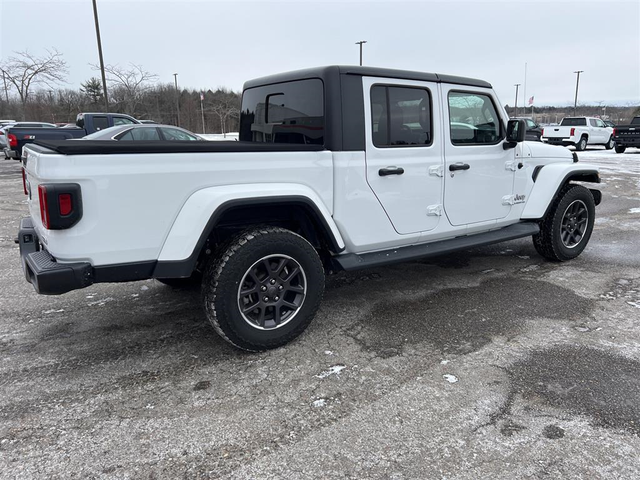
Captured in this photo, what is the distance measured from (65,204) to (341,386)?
6.10 ft

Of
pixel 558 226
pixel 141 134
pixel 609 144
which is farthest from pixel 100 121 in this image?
pixel 609 144

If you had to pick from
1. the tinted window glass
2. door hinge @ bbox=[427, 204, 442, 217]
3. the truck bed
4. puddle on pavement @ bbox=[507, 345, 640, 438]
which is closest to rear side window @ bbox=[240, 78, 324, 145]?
the truck bed

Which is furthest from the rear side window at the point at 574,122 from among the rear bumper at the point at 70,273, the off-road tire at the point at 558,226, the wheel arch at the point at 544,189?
the rear bumper at the point at 70,273

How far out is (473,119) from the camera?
14.5ft

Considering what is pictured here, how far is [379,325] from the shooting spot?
12.4 ft

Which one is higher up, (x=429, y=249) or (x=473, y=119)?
(x=473, y=119)

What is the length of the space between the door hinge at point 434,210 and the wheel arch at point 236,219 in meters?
0.91

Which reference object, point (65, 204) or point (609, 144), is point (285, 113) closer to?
point (65, 204)

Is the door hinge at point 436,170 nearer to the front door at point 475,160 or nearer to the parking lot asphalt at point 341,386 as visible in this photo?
the front door at point 475,160

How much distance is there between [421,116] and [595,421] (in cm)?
254

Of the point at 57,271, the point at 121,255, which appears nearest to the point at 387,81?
the point at 121,255

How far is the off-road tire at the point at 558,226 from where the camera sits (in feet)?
16.9

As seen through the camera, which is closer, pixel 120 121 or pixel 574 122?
pixel 120 121

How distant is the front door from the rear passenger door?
0.16 m
